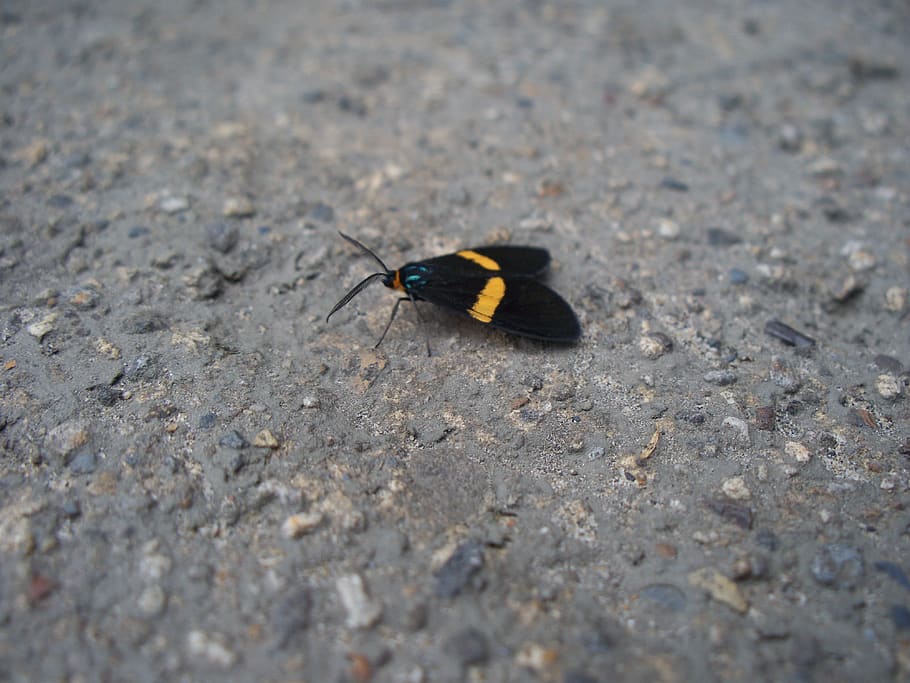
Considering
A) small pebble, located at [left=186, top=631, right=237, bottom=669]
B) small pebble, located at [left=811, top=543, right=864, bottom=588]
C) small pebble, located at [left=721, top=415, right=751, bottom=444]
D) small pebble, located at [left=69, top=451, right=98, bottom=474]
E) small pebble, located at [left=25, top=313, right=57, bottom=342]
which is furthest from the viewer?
small pebble, located at [left=25, top=313, right=57, bottom=342]

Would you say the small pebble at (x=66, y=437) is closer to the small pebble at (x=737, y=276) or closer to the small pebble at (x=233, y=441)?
the small pebble at (x=233, y=441)

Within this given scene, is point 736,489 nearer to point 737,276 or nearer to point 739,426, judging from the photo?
point 739,426

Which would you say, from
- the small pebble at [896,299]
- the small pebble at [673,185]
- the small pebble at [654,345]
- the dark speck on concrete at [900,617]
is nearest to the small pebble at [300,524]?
the small pebble at [654,345]

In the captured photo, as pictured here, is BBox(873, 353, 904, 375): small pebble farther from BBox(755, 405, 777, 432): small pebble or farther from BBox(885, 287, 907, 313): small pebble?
BBox(755, 405, 777, 432): small pebble

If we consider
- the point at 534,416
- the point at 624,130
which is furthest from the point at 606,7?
the point at 534,416

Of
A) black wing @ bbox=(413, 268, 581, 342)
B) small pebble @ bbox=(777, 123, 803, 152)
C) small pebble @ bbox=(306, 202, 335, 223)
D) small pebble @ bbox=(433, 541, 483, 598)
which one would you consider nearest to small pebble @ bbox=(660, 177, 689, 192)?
small pebble @ bbox=(777, 123, 803, 152)

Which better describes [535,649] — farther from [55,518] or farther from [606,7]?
[606,7]
